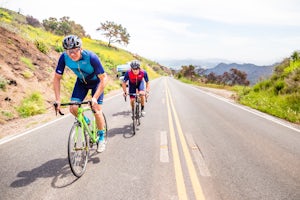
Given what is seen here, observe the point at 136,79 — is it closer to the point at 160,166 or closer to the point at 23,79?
the point at 160,166

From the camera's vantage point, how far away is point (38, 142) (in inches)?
220

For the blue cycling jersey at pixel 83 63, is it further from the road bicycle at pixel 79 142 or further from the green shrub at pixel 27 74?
the green shrub at pixel 27 74

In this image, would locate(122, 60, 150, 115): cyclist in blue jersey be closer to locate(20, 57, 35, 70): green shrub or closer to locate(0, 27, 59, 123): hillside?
locate(0, 27, 59, 123): hillside

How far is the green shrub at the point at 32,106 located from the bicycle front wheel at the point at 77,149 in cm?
581

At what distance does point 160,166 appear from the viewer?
4.32 metres

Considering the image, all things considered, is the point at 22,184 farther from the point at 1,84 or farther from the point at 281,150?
the point at 1,84

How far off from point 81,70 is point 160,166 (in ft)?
8.14

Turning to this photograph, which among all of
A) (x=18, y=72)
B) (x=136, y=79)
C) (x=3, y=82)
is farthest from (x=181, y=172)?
(x=18, y=72)

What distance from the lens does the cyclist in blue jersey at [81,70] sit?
3.73m

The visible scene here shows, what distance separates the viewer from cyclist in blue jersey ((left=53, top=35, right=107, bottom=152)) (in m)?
3.73

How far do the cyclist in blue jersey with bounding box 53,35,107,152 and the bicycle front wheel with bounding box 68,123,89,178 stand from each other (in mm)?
412

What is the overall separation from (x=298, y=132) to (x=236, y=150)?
11.9 ft

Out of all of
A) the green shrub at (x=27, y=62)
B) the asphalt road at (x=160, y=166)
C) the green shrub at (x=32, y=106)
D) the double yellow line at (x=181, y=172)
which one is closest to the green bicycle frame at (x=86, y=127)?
the asphalt road at (x=160, y=166)

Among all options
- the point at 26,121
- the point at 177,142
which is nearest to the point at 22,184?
the point at 177,142
